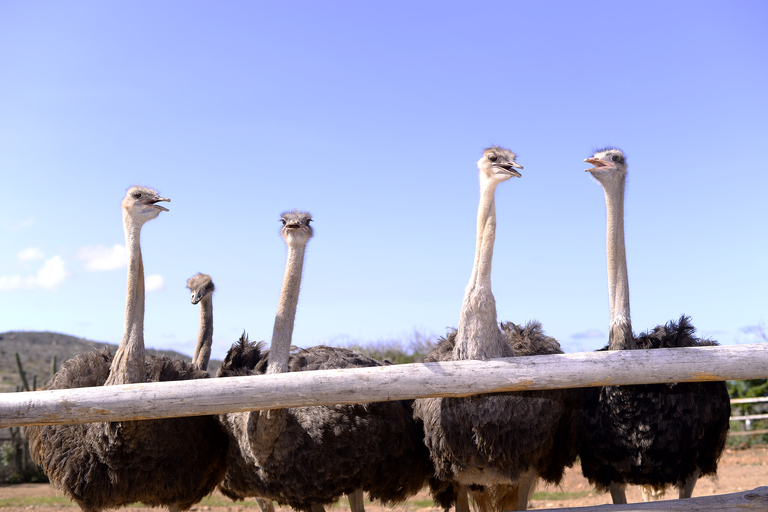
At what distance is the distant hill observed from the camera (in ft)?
73.8

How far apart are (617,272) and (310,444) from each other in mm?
2223

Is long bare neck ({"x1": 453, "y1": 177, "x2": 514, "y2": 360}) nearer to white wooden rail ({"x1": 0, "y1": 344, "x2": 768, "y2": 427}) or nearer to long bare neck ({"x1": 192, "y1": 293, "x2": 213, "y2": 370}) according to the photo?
white wooden rail ({"x1": 0, "y1": 344, "x2": 768, "y2": 427})

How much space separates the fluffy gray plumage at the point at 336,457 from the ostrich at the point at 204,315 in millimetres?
1898

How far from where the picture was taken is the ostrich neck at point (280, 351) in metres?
4.30

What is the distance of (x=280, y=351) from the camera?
4500 mm

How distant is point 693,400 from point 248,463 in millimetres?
2737

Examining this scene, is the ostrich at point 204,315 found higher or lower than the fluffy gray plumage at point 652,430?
higher

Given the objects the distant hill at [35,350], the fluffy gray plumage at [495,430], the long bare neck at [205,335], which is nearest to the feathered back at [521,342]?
the fluffy gray plumage at [495,430]

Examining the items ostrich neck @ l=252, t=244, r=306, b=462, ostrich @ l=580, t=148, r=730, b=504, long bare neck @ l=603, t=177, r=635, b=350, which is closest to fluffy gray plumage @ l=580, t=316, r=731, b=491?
ostrich @ l=580, t=148, r=730, b=504

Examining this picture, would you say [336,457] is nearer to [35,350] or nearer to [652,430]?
Answer: [652,430]

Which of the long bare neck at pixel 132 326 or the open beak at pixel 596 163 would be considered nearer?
the long bare neck at pixel 132 326

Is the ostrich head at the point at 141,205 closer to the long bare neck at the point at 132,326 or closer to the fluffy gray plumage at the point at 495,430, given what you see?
the long bare neck at the point at 132,326

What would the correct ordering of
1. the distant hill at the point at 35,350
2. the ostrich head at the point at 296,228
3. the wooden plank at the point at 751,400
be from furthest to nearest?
the distant hill at the point at 35,350 < the wooden plank at the point at 751,400 < the ostrich head at the point at 296,228

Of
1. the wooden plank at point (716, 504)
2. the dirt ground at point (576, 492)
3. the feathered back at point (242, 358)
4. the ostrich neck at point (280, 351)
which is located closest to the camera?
the wooden plank at point (716, 504)
